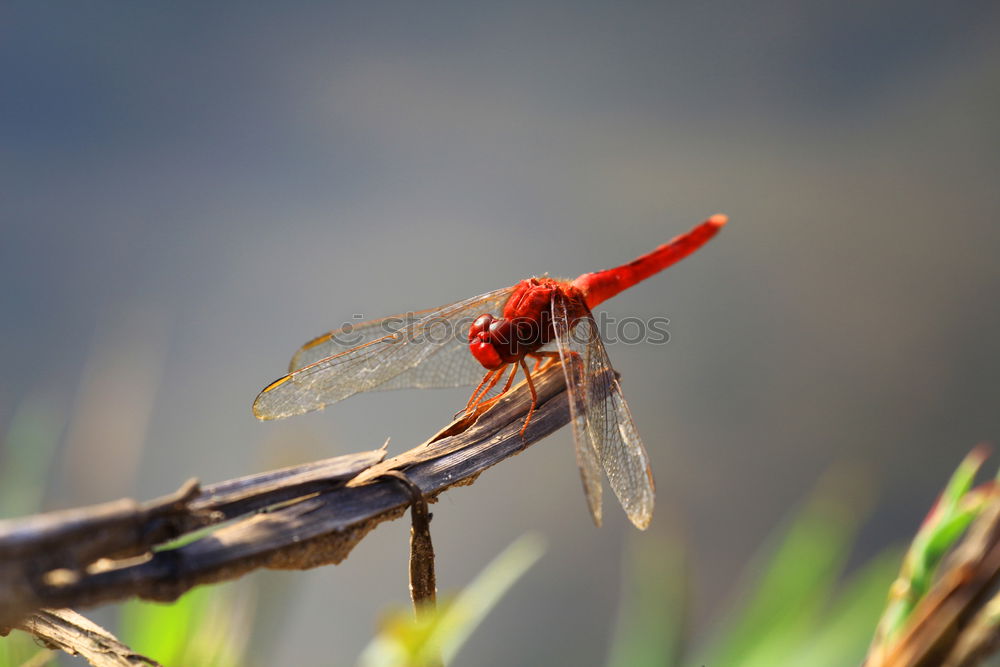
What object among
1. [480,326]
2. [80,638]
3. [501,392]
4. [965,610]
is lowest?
[965,610]

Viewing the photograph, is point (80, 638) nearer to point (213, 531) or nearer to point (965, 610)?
point (213, 531)

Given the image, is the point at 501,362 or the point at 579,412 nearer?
the point at 579,412

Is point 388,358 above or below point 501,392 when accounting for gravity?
above

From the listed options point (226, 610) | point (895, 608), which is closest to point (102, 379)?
point (226, 610)

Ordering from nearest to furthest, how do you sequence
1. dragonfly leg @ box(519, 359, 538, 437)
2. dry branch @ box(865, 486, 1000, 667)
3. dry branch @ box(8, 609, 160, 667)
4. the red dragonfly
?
dry branch @ box(865, 486, 1000, 667)
dry branch @ box(8, 609, 160, 667)
dragonfly leg @ box(519, 359, 538, 437)
the red dragonfly

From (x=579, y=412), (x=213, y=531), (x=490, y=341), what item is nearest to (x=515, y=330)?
(x=490, y=341)

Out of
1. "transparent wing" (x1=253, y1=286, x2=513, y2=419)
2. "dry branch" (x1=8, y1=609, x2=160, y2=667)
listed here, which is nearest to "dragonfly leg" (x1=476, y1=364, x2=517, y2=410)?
"transparent wing" (x1=253, y1=286, x2=513, y2=419)

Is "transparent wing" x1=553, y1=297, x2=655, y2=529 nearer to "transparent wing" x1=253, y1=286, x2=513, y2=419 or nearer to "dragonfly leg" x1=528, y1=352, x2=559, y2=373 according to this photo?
"dragonfly leg" x1=528, y1=352, x2=559, y2=373
